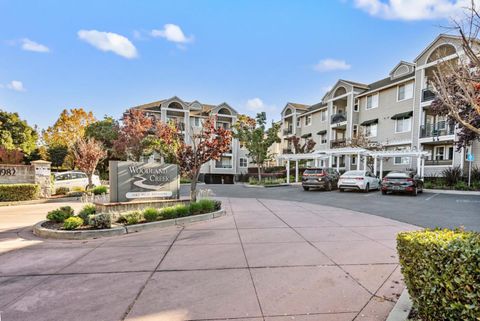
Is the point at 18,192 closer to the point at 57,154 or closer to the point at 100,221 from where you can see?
the point at 100,221

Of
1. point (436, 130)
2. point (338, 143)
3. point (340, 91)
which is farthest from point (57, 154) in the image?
point (436, 130)

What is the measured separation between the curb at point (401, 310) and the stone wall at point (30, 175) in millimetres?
17063

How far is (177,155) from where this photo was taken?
9750 millimetres

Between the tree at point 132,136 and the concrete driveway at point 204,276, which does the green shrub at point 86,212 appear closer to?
the concrete driveway at point 204,276

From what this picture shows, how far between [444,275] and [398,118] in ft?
87.1

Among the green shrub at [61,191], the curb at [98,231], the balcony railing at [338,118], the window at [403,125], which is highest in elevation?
the balcony railing at [338,118]

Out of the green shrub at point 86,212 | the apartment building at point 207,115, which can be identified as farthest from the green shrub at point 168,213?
the apartment building at point 207,115

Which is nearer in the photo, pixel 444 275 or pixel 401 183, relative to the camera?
pixel 444 275

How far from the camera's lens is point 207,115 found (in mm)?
36969

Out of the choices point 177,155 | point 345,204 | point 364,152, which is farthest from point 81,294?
point 364,152

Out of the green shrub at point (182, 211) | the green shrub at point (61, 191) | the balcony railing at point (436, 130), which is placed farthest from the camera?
the balcony railing at point (436, 130)

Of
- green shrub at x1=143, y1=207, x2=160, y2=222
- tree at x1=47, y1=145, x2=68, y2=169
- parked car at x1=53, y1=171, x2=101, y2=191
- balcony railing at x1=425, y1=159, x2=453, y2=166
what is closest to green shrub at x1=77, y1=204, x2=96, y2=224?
green shrub at x1=143, y1=207, x2=160, y2=222

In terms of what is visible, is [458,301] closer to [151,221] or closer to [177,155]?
[151,221]

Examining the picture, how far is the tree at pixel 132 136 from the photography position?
26125mm
